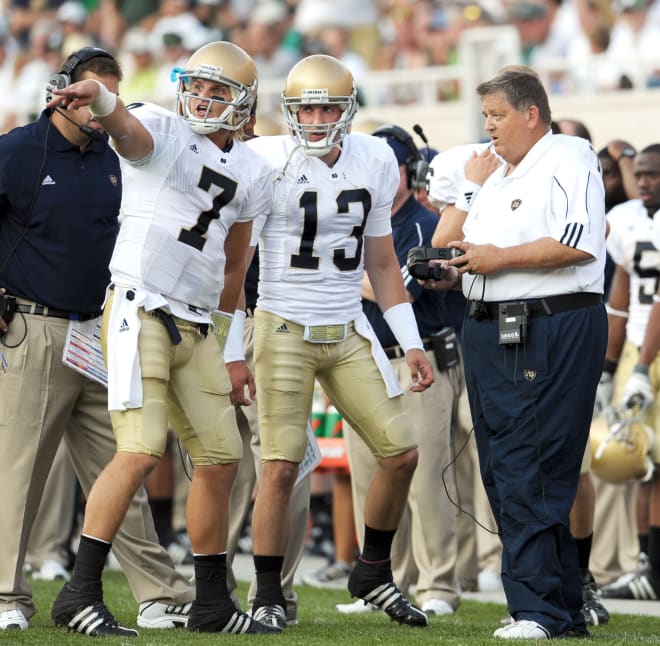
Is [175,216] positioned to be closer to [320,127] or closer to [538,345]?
[320,127]

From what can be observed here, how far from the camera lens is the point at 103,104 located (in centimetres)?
489

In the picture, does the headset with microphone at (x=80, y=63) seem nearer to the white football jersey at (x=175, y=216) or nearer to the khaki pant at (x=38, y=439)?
the white football jersey at (x=175, y=216)

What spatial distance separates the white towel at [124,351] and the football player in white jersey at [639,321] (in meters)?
2.92

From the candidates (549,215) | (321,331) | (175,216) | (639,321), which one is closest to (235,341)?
(321,331)

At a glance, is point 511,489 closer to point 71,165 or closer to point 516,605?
point 516,605

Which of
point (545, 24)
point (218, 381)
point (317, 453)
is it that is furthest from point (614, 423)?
A: point (545, 24)

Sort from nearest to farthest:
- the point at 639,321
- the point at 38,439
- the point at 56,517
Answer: the point at 38,439, the point at 639,321, the point at 56,517

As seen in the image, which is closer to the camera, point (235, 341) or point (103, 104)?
point (103, 104)

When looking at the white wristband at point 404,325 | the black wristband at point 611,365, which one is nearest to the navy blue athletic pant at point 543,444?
the white wristband at point 404,325

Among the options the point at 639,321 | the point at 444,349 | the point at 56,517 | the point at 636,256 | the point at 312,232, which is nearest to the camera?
the point at 312,232

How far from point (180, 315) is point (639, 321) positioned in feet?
10.5

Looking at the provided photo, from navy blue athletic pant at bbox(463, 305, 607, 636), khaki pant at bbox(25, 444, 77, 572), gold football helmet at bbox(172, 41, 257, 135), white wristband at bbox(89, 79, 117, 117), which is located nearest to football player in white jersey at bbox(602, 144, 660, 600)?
navy blue athletic pant at bbox(463, 305, 607, 636)

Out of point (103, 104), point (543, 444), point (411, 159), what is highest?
point (411, 159)

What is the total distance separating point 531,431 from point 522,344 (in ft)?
1.02
